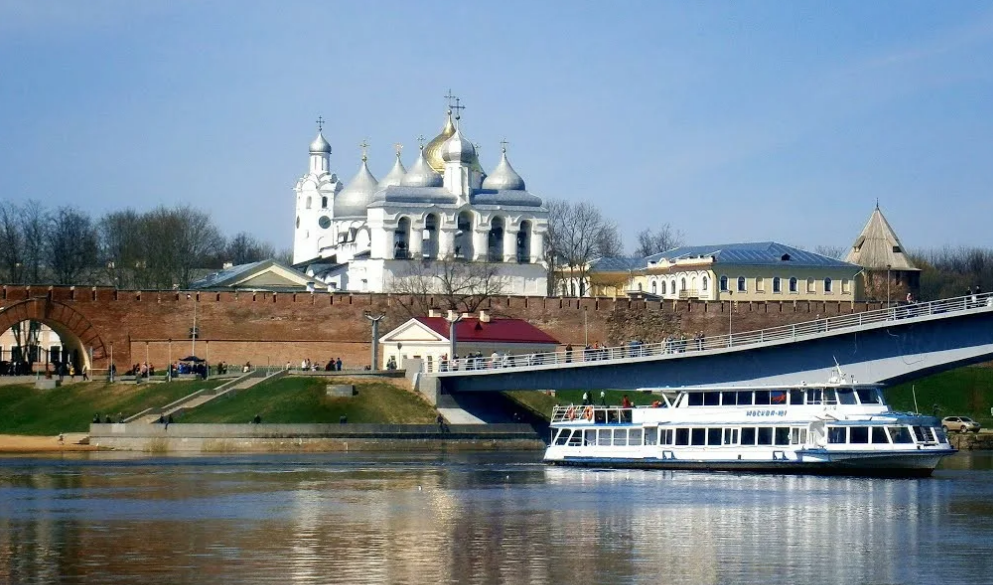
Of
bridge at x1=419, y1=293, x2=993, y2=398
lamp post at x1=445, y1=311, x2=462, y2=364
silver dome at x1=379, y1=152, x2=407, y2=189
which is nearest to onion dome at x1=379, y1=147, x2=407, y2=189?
silver dome at x1=379, y1=152, x2=407, y2=189

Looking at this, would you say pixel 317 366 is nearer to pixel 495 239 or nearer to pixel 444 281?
pixel 444 281

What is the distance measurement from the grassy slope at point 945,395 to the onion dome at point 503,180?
27266mm

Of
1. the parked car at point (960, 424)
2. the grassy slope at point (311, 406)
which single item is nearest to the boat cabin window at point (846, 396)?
the grassy slope at point (311, 406)

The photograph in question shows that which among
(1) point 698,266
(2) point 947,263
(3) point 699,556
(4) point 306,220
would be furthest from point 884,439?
(2) point 947,263

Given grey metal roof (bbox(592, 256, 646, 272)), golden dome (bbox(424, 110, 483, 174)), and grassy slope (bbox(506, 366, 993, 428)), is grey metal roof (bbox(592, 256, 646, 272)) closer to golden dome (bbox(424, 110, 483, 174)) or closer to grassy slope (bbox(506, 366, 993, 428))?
golden dome (bbox(424, 110, 483, 174))

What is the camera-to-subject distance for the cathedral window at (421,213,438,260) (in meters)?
102

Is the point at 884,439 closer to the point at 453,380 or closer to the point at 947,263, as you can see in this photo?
the point at 453,380

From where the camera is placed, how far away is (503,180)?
105 m

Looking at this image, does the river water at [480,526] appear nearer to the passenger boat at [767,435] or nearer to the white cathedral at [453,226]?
the passenger boat at [767,435]

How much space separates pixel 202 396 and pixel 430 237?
1280 inches

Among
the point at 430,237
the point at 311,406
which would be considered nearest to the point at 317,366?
the point at 311,406

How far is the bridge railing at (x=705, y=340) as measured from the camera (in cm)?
5750

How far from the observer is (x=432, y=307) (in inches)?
3634

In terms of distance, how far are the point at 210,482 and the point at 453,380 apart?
2031cm
